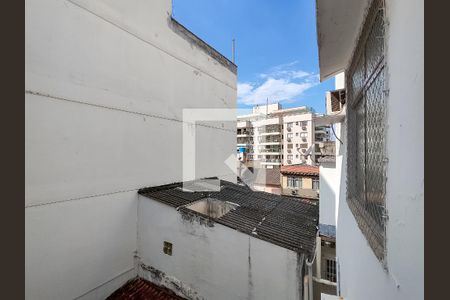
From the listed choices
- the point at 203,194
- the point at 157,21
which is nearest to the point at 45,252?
the point at 203,194

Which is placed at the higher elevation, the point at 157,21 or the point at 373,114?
the point at 157,21

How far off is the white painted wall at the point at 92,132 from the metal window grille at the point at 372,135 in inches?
189

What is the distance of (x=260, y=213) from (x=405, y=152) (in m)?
4.65

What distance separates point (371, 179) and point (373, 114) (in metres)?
0.63

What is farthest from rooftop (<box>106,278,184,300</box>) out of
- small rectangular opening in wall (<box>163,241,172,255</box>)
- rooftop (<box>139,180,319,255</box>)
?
rooftop (<box>139,180,319,255</box>)

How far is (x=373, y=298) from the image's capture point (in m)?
2.02

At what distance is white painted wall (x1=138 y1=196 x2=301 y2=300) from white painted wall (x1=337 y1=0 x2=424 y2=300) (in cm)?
248

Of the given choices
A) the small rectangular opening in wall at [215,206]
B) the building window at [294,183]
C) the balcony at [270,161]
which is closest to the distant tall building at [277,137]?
the balcony at [270,161]

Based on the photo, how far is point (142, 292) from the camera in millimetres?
4965

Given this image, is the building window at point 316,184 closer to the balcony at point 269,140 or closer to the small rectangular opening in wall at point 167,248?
the small rectangular opening in wall at point 167,248

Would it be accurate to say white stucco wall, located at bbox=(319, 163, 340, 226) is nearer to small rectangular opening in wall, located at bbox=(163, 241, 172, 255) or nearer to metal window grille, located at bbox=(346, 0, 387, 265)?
metal window grille, located at bbox=(346, 0, 387, 265)

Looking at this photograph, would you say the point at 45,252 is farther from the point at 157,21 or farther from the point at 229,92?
the point at 229,92

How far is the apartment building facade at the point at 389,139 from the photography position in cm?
109

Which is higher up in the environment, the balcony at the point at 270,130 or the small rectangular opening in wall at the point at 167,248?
the balcony at the point at 270,130
